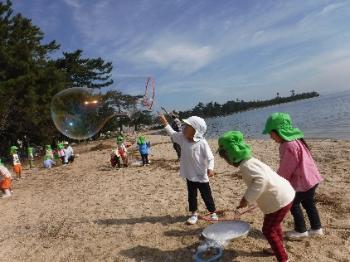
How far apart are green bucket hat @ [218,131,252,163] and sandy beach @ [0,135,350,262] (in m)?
1.54

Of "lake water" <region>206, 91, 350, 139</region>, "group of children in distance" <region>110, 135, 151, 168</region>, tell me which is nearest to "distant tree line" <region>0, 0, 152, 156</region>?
"group of children in distance" <region>110, 135, 151, 168</region>

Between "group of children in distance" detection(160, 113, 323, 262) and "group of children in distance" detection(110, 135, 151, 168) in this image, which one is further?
"group of children in distance" detection(110, 135, 151, 168)

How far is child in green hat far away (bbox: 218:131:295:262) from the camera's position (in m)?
4.85

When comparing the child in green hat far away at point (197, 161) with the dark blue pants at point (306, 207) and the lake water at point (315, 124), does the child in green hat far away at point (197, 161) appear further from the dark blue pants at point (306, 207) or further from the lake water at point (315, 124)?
the lake water at point (315, 124)

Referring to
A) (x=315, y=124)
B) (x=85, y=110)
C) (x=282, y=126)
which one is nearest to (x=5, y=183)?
(x=85, y=110)

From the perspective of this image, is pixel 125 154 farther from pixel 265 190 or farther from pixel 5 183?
pixel 265 190

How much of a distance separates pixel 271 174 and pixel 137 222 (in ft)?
11.6

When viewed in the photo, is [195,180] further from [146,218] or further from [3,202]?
[3,202]

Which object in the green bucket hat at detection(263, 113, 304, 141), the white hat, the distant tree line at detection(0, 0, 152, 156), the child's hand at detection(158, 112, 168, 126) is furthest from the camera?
the distant tree line at detection(0, 0, 152, 156)

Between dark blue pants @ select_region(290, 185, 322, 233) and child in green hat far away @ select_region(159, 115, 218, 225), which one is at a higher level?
child in green hat far away @ select_region(159, 115, 218, 225)

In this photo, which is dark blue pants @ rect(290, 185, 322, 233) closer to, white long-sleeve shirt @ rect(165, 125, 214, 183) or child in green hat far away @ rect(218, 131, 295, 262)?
child in green hat far away @ rect(218, 131, 295, 262)

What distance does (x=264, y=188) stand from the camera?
487cm

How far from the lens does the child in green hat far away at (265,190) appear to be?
4848 mm

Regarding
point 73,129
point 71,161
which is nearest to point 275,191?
point 73,129
